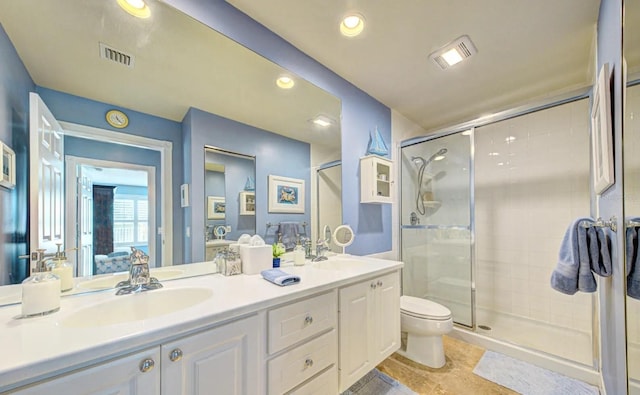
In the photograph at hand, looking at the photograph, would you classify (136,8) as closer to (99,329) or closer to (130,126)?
(130,126)

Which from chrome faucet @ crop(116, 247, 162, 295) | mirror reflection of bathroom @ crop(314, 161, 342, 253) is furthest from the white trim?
mirror reflection of bathroom @ crop(314, 161, 342, 253)

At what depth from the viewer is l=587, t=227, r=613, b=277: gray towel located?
3.66 feet

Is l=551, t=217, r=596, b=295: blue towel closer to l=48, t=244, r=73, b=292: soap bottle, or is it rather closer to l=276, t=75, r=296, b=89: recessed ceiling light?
l=276, t=75, r=296, b=89: recessed ceiling light

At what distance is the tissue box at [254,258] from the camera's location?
1.38 metres

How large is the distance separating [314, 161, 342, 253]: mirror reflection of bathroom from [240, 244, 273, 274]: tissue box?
62 cm

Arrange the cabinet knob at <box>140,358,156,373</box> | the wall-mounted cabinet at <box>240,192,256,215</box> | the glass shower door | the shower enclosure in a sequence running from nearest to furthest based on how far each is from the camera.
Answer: the cabinet knob at <box>140,358,156,373</box>, the wall-mounted cabinet at <box>240,192,256,215</box>, the shower enclosure, the glass shower door

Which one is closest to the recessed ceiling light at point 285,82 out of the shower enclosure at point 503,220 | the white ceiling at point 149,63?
the white ceiling at point 149,63

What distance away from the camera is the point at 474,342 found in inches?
85.4

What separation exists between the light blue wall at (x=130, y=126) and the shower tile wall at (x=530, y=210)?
2848mm

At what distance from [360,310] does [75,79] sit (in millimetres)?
1745

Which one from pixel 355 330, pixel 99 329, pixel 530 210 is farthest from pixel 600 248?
pixel 99 329

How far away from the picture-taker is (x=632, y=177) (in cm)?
78

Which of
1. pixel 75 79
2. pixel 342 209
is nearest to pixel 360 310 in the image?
pixel 342 209

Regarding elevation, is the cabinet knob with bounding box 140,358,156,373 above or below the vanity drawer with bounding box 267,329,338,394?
above
